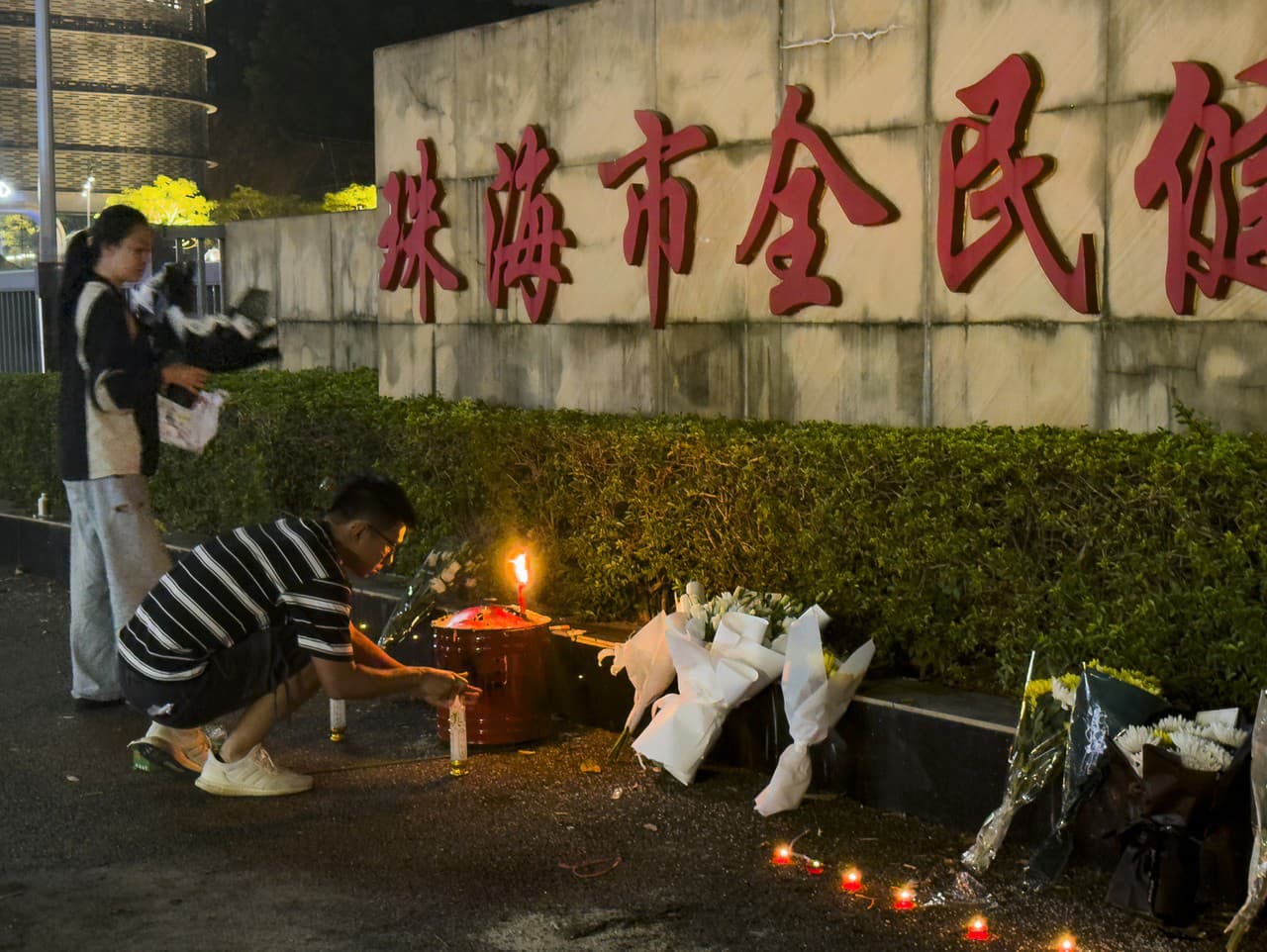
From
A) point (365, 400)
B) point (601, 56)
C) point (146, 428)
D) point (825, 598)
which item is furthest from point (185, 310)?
point (825, 598)

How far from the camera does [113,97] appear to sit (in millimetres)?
63000

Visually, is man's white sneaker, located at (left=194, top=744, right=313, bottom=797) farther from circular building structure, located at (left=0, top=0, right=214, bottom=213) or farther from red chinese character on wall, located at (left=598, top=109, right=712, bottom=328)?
circular building structure, located at (left=0, top=0, right=214, bottom=213)

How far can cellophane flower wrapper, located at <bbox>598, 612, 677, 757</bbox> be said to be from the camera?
5.88 m

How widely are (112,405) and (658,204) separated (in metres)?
2.82

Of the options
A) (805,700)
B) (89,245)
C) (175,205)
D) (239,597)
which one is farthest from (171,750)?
(175,205)

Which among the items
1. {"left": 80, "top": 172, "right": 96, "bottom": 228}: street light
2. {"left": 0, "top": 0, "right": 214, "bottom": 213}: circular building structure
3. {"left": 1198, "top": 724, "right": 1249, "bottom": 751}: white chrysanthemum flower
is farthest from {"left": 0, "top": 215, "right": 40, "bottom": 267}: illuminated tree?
{"left": 1198, "top": 724, "right": 1249, "bottom": 751}: white chrysanthemum flower

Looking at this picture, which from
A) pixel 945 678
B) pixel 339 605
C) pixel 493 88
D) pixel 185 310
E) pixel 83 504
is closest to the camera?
pixel 339 605

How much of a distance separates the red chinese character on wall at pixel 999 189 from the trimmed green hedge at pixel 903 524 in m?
0.70

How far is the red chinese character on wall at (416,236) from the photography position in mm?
9188

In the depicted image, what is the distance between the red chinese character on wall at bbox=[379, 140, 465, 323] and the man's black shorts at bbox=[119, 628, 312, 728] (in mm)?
3965

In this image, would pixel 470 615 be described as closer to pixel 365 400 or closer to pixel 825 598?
pixel 825 598

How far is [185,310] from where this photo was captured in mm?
7320

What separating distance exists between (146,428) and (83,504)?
0.44 m

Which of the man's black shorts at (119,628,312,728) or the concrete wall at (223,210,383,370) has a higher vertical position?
the concrete wall at (223,210,383,370)
